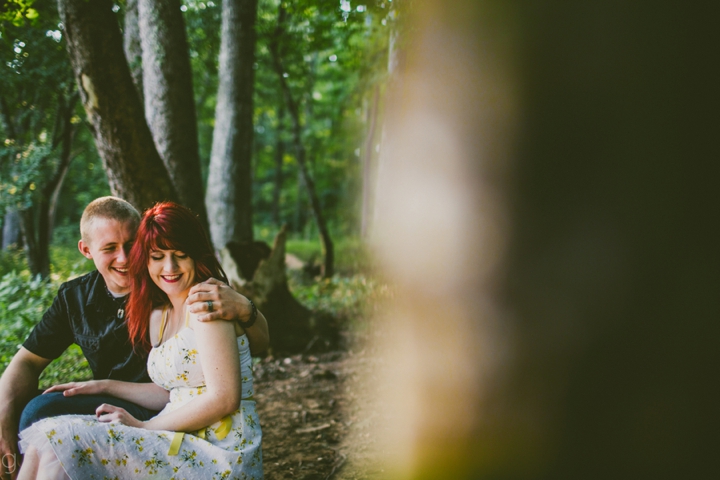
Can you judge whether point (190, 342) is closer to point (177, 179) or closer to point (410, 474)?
point (410, 474)

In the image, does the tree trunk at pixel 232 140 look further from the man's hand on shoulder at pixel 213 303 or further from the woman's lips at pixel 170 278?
the man's hand on shoulder at pixel 213 303

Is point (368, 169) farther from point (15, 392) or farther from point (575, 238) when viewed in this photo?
point (575, 238)

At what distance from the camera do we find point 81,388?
2.22 metres

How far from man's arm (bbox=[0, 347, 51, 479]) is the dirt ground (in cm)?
149

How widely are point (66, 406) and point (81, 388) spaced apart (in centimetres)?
10

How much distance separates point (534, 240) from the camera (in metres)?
1.46

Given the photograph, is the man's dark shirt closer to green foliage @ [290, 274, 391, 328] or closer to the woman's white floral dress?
the woman's white floral dress

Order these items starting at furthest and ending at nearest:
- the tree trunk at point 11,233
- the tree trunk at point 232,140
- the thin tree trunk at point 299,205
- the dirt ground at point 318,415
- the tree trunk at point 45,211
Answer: the thin tree trunk at point 299,205
the tree trunk at point 11,233
the tree trunk at point 232,140
the tree trunk at point 45,211
the dirt ground at point 318,415

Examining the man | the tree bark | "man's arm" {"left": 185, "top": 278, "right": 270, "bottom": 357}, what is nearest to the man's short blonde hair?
the man

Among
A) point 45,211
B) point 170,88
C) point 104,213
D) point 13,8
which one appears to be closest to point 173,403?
point 104,213

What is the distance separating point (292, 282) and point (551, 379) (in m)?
9.35

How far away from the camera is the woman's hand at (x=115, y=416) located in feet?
6.47

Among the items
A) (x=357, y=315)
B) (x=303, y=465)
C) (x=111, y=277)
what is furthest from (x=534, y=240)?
(x=357, y=315)

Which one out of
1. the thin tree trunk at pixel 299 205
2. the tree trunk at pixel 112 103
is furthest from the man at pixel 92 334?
the thin tree trunk at pixel 299 205
